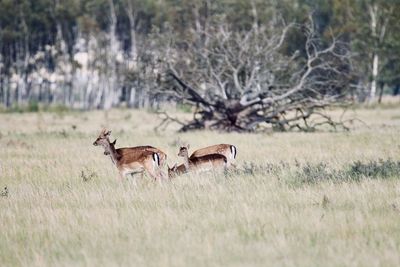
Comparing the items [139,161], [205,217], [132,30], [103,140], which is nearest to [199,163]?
[139,161]

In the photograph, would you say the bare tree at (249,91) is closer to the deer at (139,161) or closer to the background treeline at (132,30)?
the deer at (139,161)

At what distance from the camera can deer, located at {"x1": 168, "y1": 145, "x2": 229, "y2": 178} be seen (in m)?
11.9

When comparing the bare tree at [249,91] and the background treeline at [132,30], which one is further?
the background treeline at [132,30]

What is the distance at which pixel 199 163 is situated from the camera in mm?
12070

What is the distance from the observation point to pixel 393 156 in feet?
47.9

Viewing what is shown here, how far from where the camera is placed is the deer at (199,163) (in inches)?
468

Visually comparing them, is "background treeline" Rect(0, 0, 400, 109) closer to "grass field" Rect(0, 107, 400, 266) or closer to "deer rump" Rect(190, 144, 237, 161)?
"deer rump" Rect(190, 144, 237, 161)

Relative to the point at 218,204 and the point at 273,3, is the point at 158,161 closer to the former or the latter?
the point at 218,204

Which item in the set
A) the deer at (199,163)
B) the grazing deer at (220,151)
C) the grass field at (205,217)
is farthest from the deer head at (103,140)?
the grazing deer at (220,151)

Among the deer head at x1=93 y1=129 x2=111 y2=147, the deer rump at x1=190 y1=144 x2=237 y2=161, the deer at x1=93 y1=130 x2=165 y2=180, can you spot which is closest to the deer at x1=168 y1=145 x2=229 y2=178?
the deer at x1=93 y1=130 x2=165 y2=180

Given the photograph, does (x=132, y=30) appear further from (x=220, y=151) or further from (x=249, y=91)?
(x=220, y=151)

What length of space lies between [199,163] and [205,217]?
408cm

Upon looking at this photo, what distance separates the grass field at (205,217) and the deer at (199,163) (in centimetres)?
37

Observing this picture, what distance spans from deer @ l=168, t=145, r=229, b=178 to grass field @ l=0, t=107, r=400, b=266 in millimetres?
373
